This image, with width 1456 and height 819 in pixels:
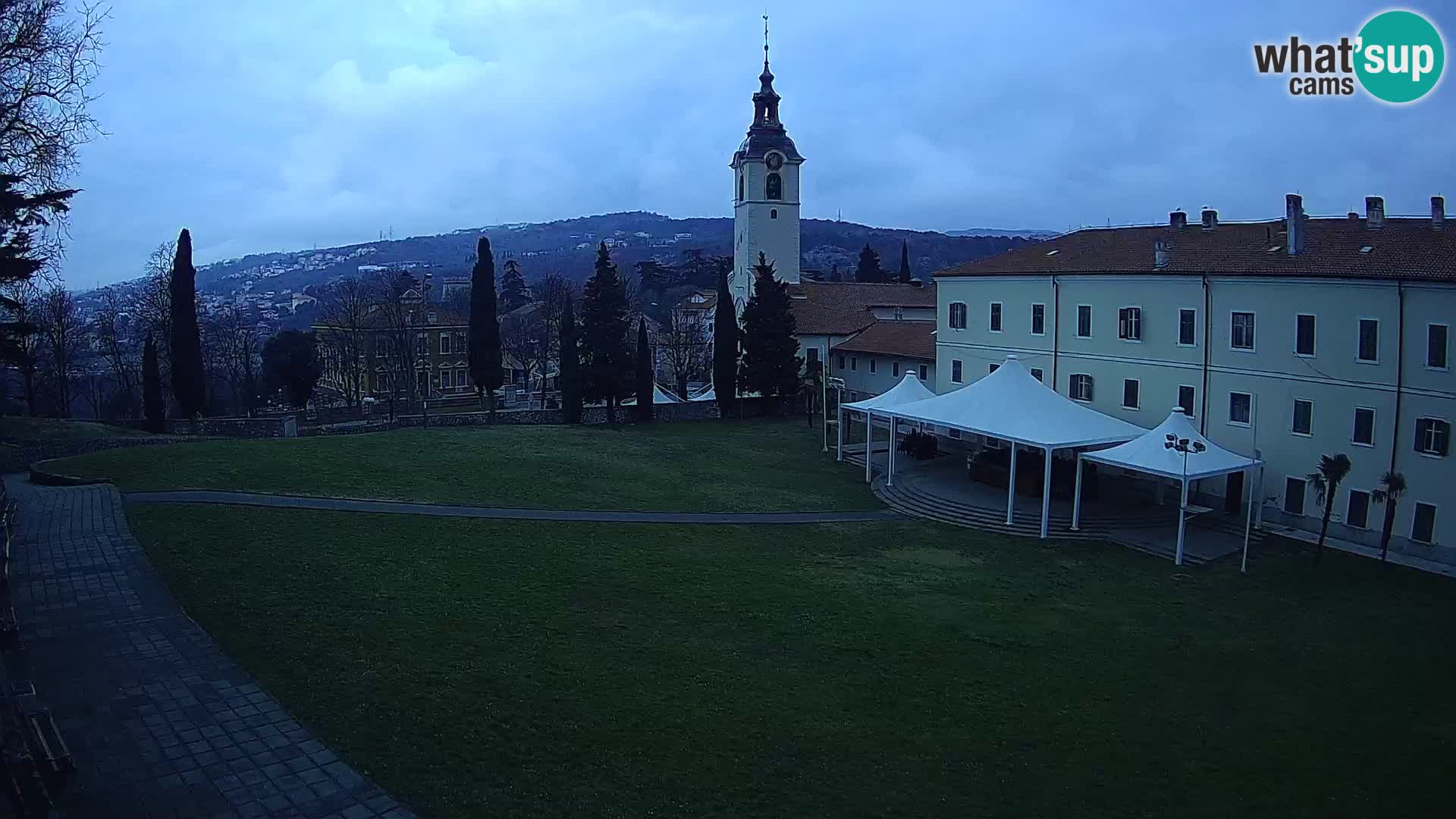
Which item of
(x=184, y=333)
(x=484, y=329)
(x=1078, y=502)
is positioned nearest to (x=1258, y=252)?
(x=1078, y=502)

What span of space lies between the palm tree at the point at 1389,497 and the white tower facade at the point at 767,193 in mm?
31398

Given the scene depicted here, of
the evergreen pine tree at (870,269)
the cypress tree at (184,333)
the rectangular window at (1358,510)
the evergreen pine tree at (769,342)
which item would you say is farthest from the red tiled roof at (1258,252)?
the evergreen pine tree at (870,269)

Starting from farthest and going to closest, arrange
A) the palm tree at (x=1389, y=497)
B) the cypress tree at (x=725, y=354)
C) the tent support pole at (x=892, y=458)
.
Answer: the cypress tree at (x=725, y=354) → the tent support pole at (x=892, y=458) → the palm tree at (x=1389, y=497)

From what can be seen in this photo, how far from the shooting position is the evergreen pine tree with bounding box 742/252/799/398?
39594 mm

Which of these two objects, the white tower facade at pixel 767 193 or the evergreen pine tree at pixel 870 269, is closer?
the white tower facade at pixel 767 193

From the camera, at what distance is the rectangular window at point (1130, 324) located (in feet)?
82.0

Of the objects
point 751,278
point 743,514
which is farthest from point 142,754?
point 751,278

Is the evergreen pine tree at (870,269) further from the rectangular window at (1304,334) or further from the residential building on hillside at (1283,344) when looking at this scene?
the rectangular window at (1304,334)

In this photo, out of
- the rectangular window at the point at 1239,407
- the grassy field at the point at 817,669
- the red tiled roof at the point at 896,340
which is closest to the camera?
the grassy field at the point at 817,669

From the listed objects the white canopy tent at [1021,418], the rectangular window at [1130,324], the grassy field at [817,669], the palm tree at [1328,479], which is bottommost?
the grassy field at [817,669]

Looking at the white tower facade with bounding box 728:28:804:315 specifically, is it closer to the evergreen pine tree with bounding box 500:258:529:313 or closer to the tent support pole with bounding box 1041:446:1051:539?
the tent support pole with bounding box 1041:446:1051:539

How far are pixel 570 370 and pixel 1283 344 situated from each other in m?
23.9

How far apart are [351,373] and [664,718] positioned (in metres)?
43.2

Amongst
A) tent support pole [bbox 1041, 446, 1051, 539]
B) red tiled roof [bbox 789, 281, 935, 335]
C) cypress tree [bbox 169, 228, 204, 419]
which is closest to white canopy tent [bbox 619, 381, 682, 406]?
red tiled roof [bbox 789, 281, 935, 335]
